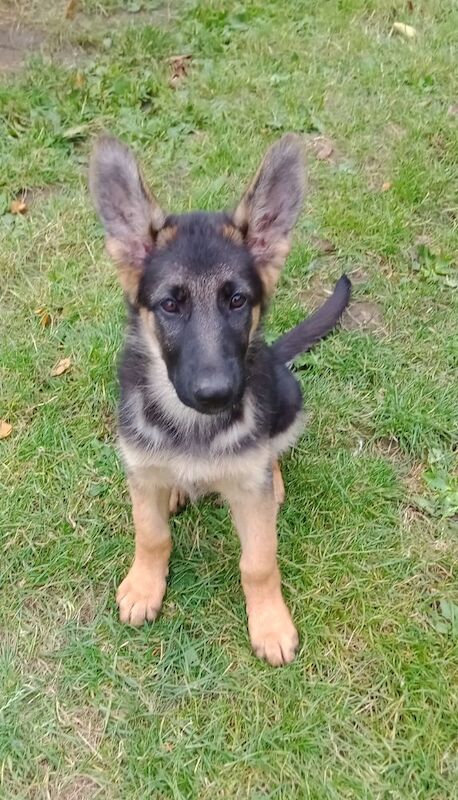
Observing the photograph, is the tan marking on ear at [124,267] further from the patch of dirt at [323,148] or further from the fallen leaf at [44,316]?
the patch of dirt at [323,148]

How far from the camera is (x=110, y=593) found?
3.69 metres

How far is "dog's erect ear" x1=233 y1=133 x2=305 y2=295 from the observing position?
9.31 ft

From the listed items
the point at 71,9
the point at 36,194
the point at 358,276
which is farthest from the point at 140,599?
the point at 71,9

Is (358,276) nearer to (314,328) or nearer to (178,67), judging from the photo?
(314,328)

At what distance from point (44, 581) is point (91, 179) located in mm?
1959

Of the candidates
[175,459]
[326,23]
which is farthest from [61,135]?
[175,459]

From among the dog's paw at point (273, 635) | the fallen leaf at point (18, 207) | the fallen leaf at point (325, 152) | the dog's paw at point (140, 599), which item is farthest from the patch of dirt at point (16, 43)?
the dog's paw at point (273, 635)

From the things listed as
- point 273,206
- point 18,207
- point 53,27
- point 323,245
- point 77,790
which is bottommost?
point 77,790

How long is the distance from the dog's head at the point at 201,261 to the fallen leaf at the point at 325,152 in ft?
10.2

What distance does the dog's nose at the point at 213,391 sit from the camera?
264cm

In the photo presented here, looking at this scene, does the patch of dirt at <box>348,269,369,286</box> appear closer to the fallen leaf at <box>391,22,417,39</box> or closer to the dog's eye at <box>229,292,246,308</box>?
the dog's eye at <box>229,292,246,308</box>

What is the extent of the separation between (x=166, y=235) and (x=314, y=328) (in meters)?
1.59

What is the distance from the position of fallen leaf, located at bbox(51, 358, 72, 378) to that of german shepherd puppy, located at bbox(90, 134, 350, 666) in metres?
1.30

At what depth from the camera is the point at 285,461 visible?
13.8ft
